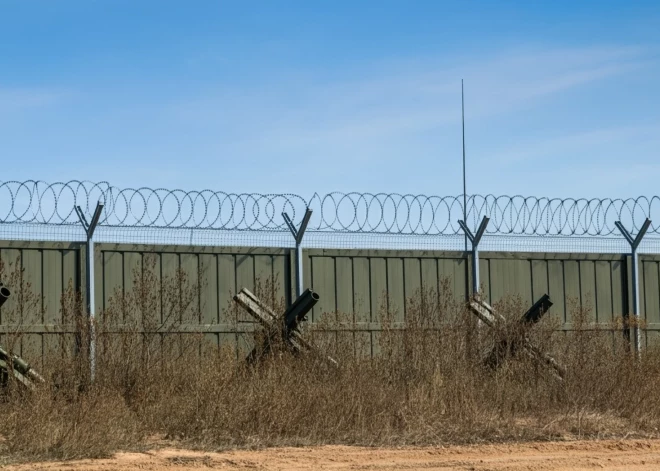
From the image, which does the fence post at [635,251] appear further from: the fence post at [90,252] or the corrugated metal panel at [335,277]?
the fence post at [90,252]

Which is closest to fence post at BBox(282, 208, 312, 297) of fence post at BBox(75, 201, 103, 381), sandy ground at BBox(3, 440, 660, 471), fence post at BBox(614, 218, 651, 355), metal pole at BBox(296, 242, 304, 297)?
metal pole at BBox(296, 242, 304, 297)

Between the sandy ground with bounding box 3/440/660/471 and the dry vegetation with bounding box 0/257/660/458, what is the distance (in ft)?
1.23

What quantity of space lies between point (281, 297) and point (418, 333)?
220cm

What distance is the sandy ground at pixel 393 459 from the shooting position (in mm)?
9336

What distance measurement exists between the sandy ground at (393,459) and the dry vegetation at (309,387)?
14.8 inches

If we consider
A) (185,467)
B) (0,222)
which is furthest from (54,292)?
(185,467)

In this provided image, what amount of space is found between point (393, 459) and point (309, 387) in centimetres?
184

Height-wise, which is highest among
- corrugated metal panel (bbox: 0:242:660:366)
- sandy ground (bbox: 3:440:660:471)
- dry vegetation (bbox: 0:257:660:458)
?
corrugated metal panel (bbox: 0:242:660:366)

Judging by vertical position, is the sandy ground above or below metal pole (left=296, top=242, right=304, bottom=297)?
below

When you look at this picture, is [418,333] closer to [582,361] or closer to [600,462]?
[582,361]

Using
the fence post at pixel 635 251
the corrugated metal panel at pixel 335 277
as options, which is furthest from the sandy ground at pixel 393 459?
the fence post at pixel 635 251

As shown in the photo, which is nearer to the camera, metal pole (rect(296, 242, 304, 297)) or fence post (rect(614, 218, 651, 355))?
metal pole (rect(296, 242, 304, 297))

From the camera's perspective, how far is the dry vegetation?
10.6 metres

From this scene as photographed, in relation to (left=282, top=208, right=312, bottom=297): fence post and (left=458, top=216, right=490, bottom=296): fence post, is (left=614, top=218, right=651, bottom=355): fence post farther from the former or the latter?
(left=282, top=208, right=312, bottom=297): fence post
